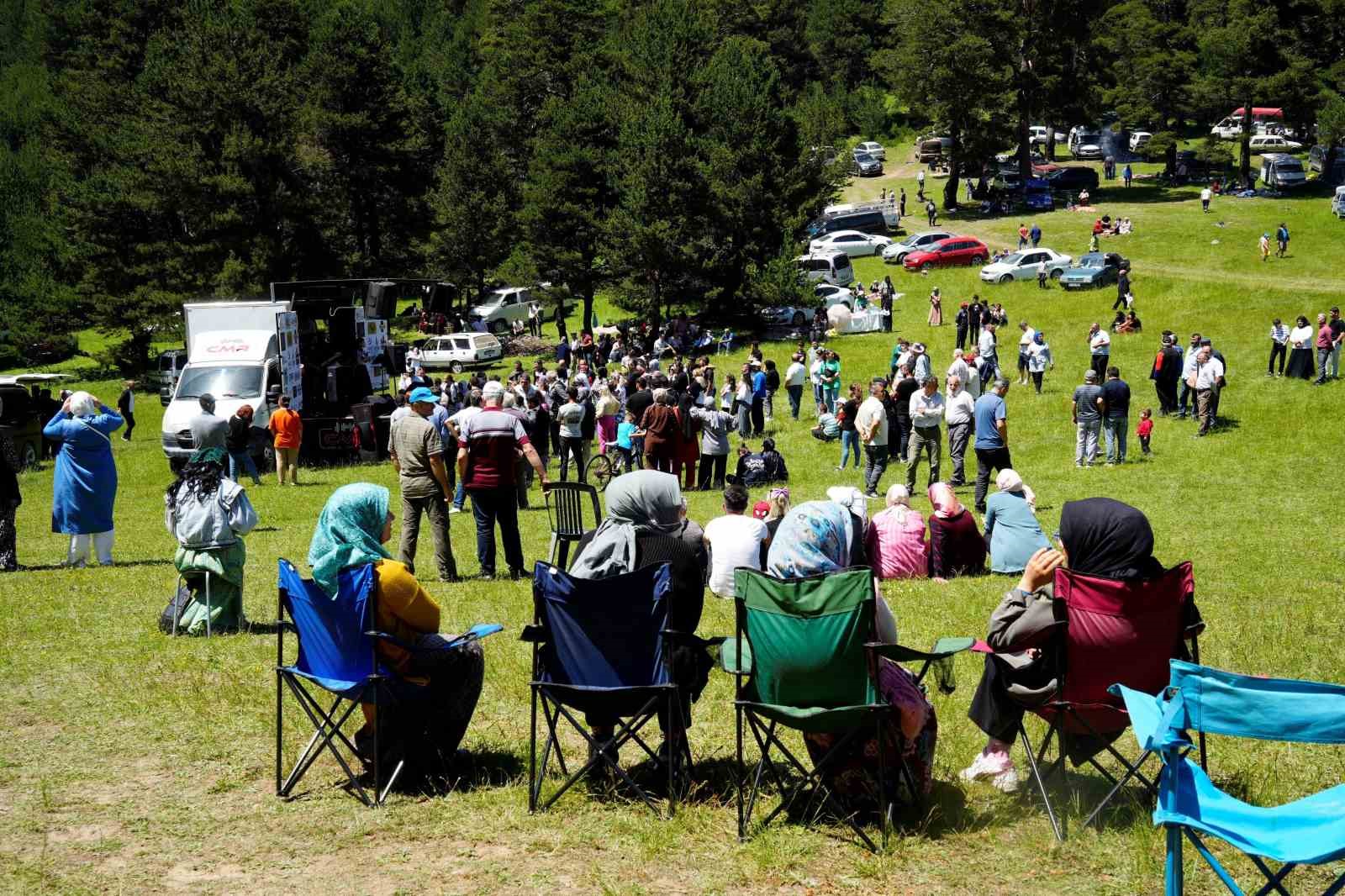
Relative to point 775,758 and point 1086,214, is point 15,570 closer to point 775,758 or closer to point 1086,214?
point 775,758

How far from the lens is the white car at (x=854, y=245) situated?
170 ft

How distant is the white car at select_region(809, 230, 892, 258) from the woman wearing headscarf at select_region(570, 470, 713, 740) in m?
47.0

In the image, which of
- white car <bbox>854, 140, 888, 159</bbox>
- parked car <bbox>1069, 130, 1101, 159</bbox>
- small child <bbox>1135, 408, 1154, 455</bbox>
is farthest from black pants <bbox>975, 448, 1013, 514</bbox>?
white car <bbox>854, 140, 888, 159</bbox>

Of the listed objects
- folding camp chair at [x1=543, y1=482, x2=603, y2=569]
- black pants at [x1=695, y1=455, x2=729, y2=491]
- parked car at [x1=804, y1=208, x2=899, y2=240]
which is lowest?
black pants at [x1=695, y1=455, x2=729, y2=491]

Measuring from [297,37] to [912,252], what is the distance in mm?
37291

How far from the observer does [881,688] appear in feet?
16.4

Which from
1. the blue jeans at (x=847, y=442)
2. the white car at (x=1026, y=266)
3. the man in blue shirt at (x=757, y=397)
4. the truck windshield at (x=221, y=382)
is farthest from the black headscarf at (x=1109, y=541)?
the white car at (x=1026, y=266)

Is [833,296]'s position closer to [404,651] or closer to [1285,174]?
[1285,174]

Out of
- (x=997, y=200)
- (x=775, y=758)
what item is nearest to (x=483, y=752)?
(x=775, y=758)

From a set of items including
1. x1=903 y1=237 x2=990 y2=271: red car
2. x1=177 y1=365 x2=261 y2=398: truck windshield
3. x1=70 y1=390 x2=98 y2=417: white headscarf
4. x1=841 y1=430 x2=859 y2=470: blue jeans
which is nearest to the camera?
x1=70 y1=390 x2=98 y2=417: white headscarf

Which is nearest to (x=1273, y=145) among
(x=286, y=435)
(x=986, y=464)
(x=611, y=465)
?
(x=611, y=465)

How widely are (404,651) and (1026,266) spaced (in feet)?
132

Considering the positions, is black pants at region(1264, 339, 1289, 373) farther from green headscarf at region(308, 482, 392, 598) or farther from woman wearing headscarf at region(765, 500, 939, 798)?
green headscarf at region(308, 482, 392, 598)

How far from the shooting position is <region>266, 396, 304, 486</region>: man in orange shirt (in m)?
19.3
